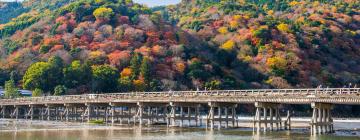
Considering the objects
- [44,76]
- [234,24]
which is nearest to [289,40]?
[234,24]

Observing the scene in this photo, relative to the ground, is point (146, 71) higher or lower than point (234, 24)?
lower

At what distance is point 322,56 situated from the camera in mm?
108562

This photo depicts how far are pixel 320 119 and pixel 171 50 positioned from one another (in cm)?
6099

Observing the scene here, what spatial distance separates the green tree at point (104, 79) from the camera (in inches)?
3487

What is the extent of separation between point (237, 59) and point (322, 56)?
17055mm

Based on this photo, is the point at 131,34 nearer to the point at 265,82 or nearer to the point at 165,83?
the point at 165,83

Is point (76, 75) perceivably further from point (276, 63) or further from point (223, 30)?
point (223, 30)

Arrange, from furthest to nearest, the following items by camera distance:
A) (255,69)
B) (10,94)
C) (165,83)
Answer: (255,69), (165,83), (10,94)

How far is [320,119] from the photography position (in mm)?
43656

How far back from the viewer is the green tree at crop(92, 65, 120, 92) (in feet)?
291

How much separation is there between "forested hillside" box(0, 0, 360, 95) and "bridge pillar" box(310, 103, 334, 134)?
1840 inches

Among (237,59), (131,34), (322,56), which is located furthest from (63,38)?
(322,56)

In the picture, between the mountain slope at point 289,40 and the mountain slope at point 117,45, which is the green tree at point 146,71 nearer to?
the mountain slope at point 117,45

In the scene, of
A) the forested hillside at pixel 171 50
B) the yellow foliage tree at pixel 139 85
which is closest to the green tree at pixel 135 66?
the forested hillside at pixel 171 50
